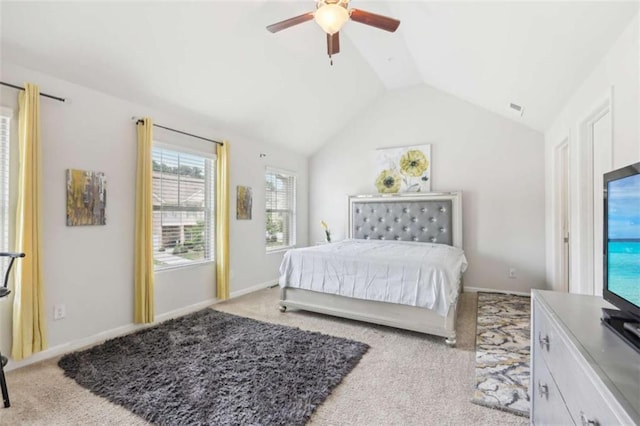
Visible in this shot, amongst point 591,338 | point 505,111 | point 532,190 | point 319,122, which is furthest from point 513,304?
point 319,122

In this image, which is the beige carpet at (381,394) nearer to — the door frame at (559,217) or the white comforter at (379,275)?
the white comforter at (379,275)

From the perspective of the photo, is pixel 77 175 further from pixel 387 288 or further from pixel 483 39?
pixel 483 39

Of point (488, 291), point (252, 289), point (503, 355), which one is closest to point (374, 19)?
point (503, 355)

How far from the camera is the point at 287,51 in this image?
10.8 ft

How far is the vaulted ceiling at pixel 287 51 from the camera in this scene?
2.04 metres

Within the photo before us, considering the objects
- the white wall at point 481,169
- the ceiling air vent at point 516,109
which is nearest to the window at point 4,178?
the white wall at point 481,169

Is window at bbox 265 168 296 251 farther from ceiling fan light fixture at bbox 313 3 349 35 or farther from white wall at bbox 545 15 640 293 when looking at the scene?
white wall at bbox 545 15 640 293

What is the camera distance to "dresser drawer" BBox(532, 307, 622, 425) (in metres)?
0.78

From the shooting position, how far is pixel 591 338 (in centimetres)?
100

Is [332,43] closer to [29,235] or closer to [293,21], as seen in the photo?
[293,21]

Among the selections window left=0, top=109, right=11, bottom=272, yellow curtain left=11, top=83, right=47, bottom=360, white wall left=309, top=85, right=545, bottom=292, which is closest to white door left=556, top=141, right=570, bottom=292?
white wall left=309, top=85, right=545, bottom=292

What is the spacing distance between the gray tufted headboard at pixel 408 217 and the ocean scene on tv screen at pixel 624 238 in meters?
3.10

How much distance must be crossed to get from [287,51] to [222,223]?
2158 mm

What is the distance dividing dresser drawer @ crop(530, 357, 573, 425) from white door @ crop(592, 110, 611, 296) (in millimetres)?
1293
